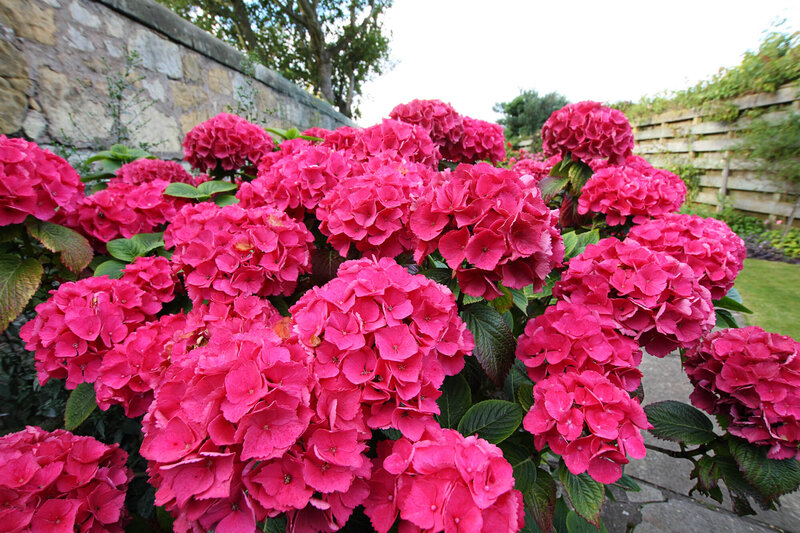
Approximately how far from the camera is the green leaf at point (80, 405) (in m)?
1.17

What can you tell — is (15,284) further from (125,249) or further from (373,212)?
(373,212)

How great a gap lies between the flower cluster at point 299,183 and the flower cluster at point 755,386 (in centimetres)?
147

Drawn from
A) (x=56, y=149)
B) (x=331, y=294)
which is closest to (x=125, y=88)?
(x=56, y=149)

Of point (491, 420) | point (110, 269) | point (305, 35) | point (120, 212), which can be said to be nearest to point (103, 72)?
point (120, 212)

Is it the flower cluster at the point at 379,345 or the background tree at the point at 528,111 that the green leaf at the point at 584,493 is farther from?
the background tree at the point at 528,111

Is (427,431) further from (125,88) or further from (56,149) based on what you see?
(125,88)

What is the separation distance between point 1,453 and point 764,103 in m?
9.47

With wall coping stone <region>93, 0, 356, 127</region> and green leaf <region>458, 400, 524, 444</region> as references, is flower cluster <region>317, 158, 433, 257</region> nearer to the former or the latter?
green leaf <region>458, 400, 524, 444</region>

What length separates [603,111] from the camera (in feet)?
7.10

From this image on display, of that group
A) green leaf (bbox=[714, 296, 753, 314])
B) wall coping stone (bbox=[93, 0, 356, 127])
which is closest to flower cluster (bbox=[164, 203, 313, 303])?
green leaf (bbox=[714, 296, 753, 314])

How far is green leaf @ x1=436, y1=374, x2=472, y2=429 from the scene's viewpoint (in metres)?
1.02

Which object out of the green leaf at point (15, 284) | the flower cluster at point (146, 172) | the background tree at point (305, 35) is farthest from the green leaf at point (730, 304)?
the background tree at point (305, 35)

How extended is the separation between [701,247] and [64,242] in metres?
2.47

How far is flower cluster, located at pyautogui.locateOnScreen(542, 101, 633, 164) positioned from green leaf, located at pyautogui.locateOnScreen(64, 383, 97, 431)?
101 inches
